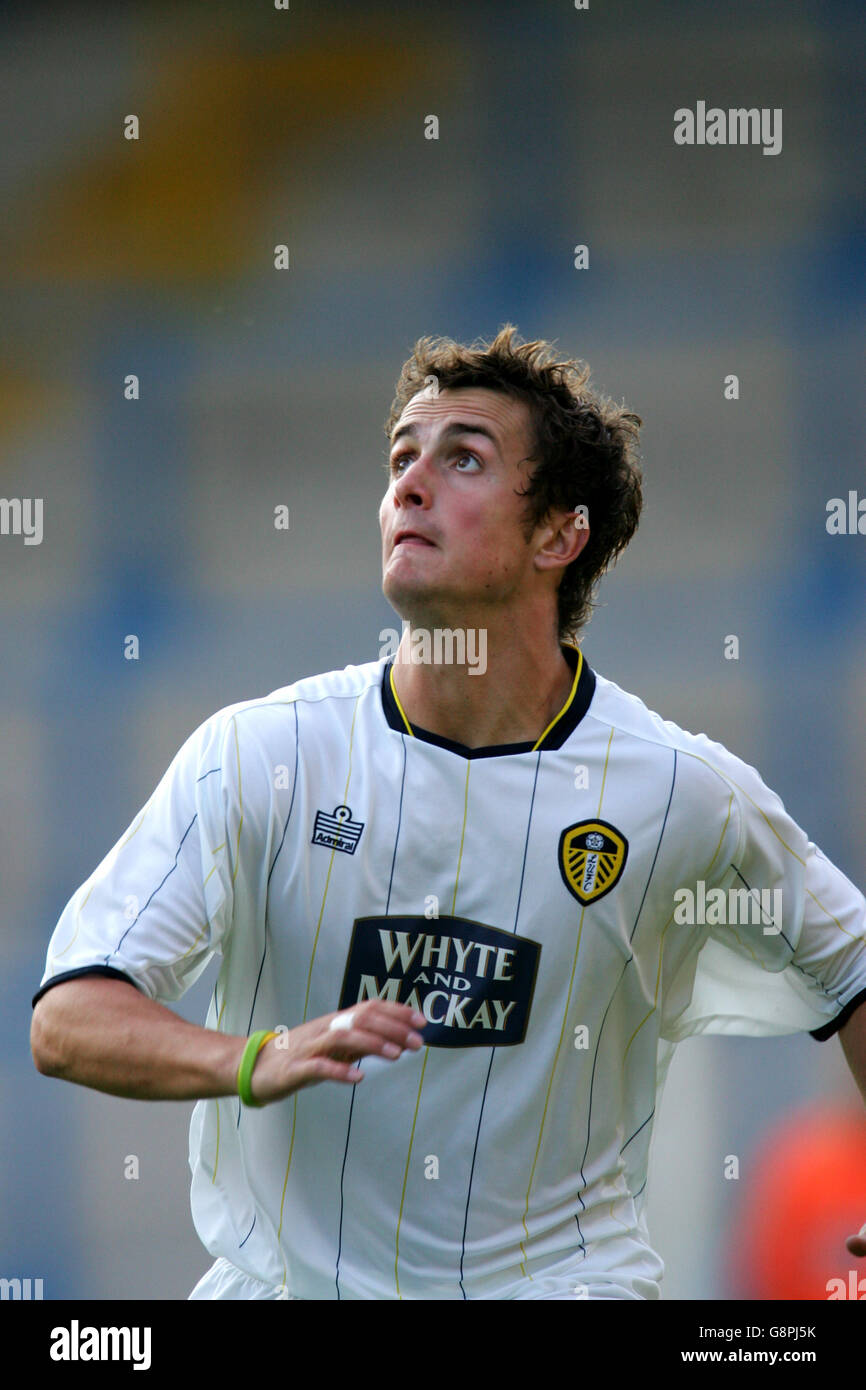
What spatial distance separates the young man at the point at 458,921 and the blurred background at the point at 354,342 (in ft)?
7.85

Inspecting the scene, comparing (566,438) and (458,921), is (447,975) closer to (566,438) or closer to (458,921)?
(458,921)

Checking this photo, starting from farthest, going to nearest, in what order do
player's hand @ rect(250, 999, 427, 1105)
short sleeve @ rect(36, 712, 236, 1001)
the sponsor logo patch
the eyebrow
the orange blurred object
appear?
the orange blurred object < the eyebrow < the sponsor logo patch < short sleeve @ rect(36, 712, 236, 1001) < player's hand @ rect(250, 999, 427, 1105)

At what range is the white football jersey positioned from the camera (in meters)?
2.40

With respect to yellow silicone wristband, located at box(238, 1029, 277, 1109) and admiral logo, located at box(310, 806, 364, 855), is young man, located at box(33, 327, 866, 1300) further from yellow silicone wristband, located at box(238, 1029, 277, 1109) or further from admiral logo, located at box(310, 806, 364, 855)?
yellow silicone wristband, located at box(238, 1029, 277, 1109)

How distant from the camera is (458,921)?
7.91ft

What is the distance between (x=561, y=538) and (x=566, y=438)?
0.61 ft

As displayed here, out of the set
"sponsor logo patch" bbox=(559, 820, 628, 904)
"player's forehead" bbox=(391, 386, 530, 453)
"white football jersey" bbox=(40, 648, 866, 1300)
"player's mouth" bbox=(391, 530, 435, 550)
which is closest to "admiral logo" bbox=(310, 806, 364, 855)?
"white football jersey" bbox=(40, 648, 866, 1300)

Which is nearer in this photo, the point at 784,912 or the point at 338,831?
the point at 338,831

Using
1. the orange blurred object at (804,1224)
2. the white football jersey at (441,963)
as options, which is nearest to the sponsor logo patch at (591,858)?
the white football jersey at (441,963)

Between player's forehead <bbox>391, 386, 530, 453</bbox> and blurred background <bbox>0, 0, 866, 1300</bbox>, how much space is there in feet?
8.55

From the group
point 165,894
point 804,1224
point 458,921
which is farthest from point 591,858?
point 804,1224

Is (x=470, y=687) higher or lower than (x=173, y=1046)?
higher

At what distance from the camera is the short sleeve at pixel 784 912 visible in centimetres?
256

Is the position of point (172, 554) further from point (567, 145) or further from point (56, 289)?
point (567, 145)
